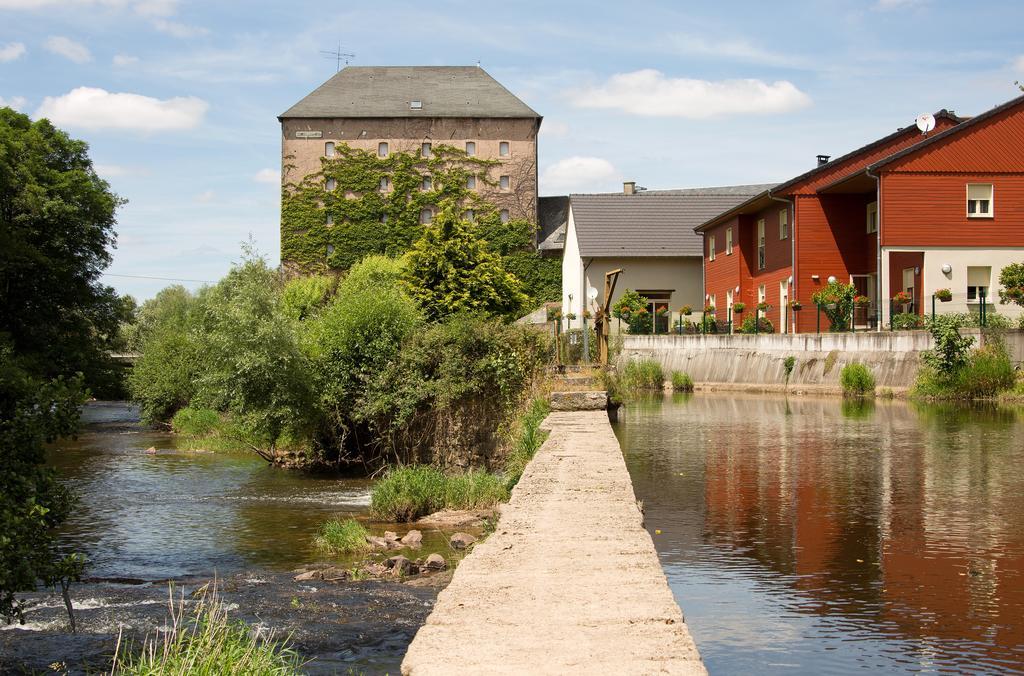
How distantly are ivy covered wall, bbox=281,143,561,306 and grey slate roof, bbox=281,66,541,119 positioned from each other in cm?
325

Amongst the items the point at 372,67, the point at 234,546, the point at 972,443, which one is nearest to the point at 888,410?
the point at 972,443

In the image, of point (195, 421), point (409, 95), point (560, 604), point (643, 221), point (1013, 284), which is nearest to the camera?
point (560, 604)

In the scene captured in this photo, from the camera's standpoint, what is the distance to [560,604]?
5105 mm

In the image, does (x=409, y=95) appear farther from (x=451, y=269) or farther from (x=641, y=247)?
(x=451, y=269)

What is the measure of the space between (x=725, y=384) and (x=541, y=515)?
3421cm

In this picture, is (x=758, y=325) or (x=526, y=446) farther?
(x=758, y=325)

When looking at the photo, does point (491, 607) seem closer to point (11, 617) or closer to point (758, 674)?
point (758, 674)

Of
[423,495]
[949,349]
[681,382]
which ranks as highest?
[949,349]

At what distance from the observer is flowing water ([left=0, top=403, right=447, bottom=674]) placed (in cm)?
929

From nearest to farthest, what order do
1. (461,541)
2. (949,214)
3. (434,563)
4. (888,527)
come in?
(888,527), (434,563), (461,541), (949,214)

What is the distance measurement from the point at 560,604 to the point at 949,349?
90.7ft

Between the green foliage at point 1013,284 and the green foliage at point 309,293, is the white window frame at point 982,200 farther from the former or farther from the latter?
the green foliage at point 309,293

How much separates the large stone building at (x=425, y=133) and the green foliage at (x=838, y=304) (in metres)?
34.6

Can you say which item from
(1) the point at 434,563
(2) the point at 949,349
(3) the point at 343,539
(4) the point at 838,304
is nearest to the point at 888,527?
(1) the point at 434,563
